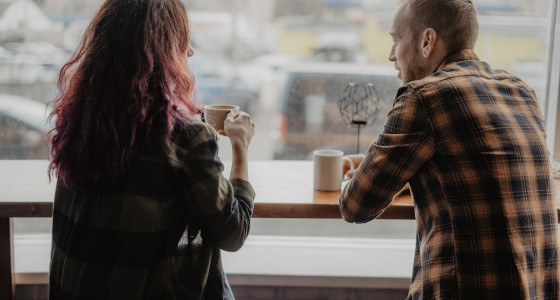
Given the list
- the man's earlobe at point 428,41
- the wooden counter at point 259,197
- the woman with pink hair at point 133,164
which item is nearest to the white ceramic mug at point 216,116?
the wooden counter at point 259,197

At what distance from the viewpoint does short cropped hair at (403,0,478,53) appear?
148cm

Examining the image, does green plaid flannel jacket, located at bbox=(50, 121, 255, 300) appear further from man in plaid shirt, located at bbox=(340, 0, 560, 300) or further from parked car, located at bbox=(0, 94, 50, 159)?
parked car, located at bbox=(0, 94, 50, 159)

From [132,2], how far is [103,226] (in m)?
0.44

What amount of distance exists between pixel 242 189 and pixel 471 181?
49cm

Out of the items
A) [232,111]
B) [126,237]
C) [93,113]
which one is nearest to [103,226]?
[126,237]

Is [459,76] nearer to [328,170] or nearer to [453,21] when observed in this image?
[453,21]

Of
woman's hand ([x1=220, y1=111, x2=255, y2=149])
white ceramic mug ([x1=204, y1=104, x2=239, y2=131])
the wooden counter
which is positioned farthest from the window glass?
woman's hand ([x1=220, y1=111, x2=255, y2=149])

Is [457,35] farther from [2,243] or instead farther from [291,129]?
[2,243]

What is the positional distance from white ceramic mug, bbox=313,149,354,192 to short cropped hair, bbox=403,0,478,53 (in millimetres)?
493

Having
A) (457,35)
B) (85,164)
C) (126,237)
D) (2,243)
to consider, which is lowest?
(2,243)

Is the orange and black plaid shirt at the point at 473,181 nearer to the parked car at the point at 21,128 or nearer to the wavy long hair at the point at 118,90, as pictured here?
the wavy long hair at the point at 118,90

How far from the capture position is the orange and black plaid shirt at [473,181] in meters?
1.30

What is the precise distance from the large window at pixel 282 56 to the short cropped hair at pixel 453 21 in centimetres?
110

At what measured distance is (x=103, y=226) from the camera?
4.16ft
